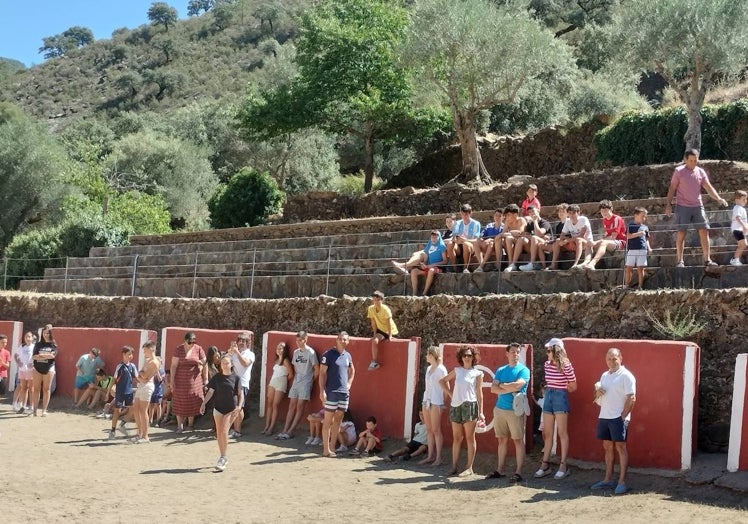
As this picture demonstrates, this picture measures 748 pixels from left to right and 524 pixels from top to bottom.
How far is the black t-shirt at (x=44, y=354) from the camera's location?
1708 centimetres

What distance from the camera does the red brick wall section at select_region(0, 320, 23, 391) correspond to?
68.8 ft

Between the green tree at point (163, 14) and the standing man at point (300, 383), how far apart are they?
101691 mm

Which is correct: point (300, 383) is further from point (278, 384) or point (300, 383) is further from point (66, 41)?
point (66, 41)

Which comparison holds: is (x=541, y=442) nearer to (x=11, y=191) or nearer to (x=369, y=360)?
(x=369, y=360)

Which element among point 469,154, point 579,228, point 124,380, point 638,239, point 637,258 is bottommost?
point 124,380

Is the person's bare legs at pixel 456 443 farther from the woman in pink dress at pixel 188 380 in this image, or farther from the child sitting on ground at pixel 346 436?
the woman in pink dress at pixel 188 380

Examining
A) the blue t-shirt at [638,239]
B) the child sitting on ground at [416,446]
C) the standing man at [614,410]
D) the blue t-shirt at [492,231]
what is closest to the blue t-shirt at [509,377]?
the standing man at [614,410]

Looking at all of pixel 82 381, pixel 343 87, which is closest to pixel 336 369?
pixel 82 381

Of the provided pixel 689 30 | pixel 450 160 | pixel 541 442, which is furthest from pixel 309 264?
pixel 450 160

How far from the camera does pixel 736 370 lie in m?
9.43

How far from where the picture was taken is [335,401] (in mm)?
12766

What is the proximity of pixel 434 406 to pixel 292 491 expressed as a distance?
7.69 ft

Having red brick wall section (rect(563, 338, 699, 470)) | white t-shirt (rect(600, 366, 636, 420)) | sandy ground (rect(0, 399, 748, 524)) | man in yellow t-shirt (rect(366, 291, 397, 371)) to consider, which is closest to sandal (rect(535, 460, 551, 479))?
sandy ground (rect(0, 399, 748, 524))

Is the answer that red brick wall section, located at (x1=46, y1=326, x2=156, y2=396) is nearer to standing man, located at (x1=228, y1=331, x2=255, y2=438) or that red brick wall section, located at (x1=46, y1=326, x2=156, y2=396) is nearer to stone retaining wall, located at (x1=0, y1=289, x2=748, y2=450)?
stone retaining wall, located at (x1=0, y1=289, x2=748, y2=450)
